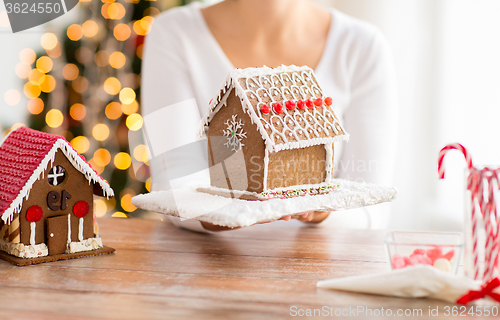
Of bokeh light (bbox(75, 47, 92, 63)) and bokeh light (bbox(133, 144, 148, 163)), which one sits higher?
bokeh light (bbox(75, 47, 92, 63))

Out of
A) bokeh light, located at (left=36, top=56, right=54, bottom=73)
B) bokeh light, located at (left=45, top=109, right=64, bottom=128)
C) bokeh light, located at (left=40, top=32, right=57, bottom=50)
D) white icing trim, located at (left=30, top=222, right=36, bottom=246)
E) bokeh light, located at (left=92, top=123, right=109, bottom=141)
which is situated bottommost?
bokeh light, located at (left=92, top=123, right=109, bottom=141)

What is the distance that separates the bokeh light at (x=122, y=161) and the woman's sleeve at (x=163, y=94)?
3.45 ft

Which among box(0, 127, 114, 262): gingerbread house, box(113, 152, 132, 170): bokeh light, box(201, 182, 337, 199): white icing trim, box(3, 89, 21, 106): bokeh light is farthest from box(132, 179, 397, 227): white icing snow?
box(3, 89, 21, 106): bokeh light

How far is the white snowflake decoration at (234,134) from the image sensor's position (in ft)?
3.50

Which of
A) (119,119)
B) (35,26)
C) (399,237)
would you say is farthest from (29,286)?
(35,26)

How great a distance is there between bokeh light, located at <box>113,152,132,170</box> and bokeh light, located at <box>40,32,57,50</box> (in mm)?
749

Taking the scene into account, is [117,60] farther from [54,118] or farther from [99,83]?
[54,118]

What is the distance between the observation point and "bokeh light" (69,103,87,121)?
8.68 ft

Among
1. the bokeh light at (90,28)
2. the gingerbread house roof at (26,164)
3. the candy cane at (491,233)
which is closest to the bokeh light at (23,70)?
the bokeh light at (90,28)

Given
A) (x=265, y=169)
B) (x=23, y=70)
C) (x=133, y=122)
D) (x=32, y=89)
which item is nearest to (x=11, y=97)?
(x=23, y=70)

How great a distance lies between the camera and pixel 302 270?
93 centimetres

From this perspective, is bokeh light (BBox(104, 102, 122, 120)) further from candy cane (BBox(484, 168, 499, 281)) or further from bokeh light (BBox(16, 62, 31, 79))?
candy cane (BBox(484, 168, 499, 281))

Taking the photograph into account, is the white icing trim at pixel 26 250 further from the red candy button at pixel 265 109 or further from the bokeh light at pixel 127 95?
the bokeh light at pixel 127 95

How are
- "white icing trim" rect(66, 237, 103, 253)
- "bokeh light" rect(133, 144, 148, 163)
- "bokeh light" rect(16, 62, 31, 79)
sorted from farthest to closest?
"bokeh light" rect(133, 144, 148, 163) → "bokeh light" rect(16, 62, 31, 79) → "white icing trim" rect(66, 237, 103, 253)
